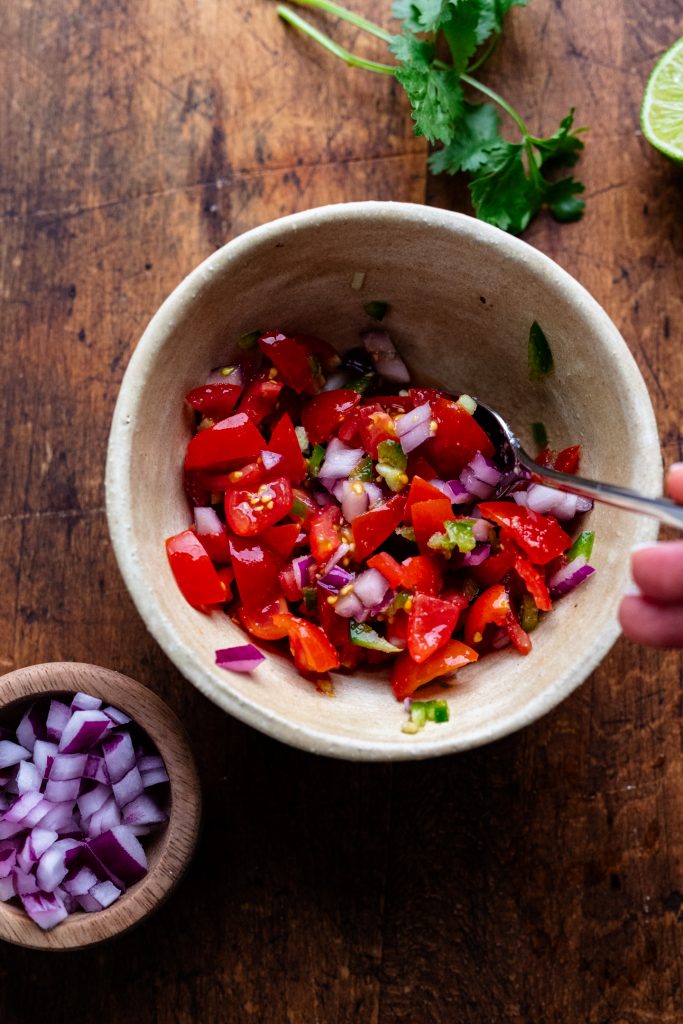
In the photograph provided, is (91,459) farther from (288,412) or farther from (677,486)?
(677,486)

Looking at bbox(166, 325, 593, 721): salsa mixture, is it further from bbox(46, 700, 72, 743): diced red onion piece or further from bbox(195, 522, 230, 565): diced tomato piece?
bbox(46, 700, 72, 743): diced red onion piece

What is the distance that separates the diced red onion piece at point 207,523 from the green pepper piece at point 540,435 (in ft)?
2.02

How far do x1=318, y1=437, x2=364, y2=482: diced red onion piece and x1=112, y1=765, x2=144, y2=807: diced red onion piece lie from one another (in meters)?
0.64

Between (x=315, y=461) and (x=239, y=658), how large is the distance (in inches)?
15.6

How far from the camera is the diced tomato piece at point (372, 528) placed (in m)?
1.66

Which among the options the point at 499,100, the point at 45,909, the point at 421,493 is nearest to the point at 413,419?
the point at 421,493

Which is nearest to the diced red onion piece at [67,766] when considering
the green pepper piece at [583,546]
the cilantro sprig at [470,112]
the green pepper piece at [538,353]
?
the green pepper piece at [583,546]

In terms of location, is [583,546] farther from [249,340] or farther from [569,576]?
[249,340]

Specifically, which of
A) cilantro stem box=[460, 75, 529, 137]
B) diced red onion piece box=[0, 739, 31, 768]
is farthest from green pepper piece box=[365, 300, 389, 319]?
diced red onion piece box=[0, 739, 31, 768]

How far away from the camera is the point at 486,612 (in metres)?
1.65

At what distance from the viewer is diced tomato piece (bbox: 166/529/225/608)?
5.29ft

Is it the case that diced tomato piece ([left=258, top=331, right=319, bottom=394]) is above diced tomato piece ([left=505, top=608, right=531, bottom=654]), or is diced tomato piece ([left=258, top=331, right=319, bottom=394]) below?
above

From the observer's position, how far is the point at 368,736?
1.53 meters

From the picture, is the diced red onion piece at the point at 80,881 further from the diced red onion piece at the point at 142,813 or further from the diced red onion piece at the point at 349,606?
the diced red onion piece at the point at 349,606
